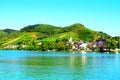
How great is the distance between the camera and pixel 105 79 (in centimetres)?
5888

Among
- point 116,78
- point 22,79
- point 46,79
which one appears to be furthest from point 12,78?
point 116,78

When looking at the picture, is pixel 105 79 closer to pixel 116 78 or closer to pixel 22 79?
pixel 116 78

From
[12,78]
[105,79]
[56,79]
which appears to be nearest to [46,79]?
[56,79]

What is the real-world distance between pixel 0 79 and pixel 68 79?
1107cm

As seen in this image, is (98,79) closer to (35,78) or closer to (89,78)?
(89,78)

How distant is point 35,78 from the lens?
57.6 meters

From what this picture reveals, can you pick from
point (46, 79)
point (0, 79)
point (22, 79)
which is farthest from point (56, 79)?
point (0, 79)

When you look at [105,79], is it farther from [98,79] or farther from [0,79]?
[0,79]

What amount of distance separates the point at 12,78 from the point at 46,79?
5.66 metres

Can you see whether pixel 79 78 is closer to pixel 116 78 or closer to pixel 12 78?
pixel 116 78

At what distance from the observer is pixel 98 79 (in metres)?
58.8

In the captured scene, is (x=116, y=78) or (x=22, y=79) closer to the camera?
(x=22, y=79)

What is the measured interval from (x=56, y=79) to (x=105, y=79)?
8.48 m

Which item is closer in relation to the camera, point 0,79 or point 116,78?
point 0,79
